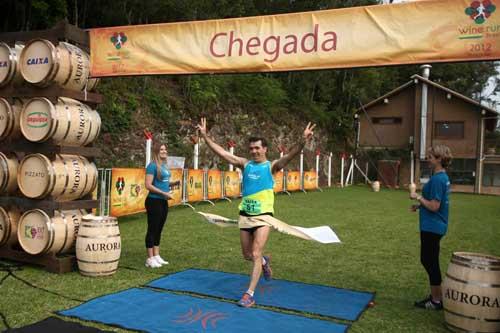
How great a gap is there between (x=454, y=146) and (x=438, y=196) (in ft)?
107

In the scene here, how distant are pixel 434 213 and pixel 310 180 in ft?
67.3

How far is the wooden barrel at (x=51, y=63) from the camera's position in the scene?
616 cm

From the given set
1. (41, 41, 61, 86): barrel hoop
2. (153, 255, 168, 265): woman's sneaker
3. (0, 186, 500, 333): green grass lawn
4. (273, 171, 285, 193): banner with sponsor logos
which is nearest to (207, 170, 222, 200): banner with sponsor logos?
(0, 186, 500, 333): green grass lawn

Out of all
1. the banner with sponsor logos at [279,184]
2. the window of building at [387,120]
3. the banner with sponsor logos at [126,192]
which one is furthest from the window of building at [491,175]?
the banner with sponsor logos at [126,192]

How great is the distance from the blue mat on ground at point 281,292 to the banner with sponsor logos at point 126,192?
198 inches

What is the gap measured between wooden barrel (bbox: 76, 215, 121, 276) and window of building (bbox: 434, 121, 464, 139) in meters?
33.4

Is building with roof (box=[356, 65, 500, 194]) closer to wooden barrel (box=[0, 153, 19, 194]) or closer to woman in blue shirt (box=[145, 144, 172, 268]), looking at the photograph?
woman in blue shirt (box=[145, 144, 172, 268])

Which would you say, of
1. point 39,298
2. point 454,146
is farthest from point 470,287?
point 454,146

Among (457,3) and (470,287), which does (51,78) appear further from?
(470,287)

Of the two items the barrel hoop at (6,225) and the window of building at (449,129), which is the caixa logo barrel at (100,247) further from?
the window of building at (449,129)

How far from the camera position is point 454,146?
34.6 meters

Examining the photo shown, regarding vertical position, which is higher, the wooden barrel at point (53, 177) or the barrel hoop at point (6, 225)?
the wooden barrel at point (53, 177)

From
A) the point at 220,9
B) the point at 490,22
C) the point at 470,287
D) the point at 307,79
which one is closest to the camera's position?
the point at 470,287

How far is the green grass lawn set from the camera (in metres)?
4.87
